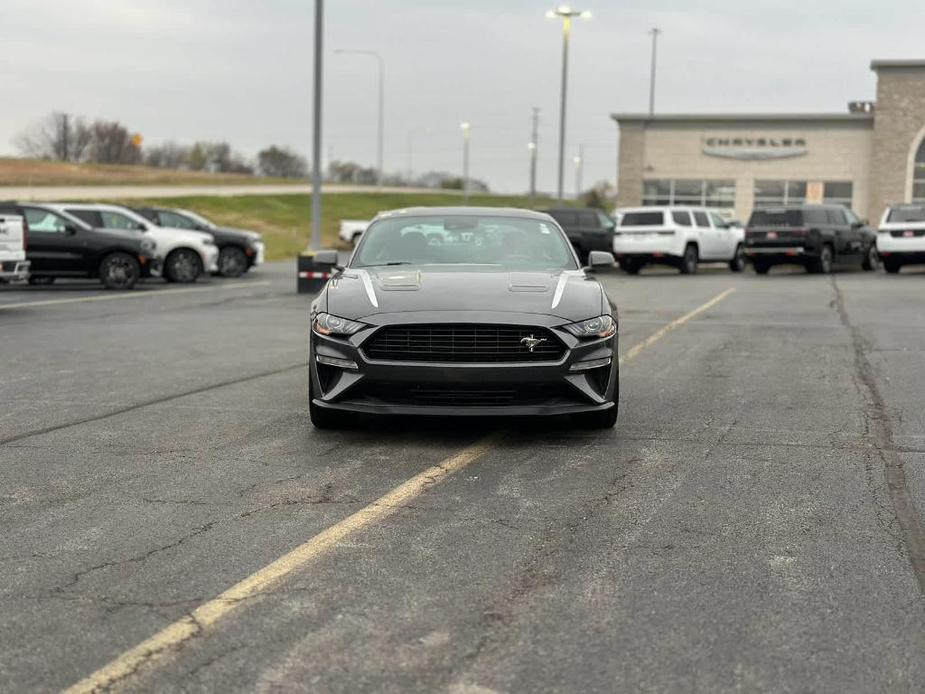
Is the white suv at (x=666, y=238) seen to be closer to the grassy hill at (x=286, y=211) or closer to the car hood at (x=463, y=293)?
the grassy hill at (x=286, y=211)

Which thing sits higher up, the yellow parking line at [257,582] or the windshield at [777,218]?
the windshield at [777,218]

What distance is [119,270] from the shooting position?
23.1 metres

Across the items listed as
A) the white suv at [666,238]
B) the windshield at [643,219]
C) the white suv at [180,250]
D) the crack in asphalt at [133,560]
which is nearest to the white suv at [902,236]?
the white suv at [666,238]

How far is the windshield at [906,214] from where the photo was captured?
3048 centimetres

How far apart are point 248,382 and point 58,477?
3.80 metres

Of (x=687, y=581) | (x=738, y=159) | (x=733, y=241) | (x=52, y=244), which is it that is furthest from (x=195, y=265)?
(x=738, y=159)

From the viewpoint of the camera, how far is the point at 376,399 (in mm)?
7203

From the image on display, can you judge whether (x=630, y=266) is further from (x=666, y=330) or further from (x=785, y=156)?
(x=785, y=156)

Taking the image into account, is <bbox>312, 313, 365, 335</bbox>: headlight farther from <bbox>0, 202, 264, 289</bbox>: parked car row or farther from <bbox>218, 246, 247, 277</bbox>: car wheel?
<bbox>218, 246, 247, 277</bbox>: car wheel

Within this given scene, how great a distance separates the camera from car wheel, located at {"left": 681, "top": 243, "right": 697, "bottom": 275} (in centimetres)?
3122

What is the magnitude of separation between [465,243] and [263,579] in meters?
4.64

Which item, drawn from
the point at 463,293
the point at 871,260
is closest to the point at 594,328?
the point at 463,293

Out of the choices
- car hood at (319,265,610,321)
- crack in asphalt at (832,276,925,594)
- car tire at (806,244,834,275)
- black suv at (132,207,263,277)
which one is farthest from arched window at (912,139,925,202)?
car hood at (319,265,610,321)

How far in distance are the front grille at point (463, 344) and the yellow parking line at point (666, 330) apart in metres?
4.68
